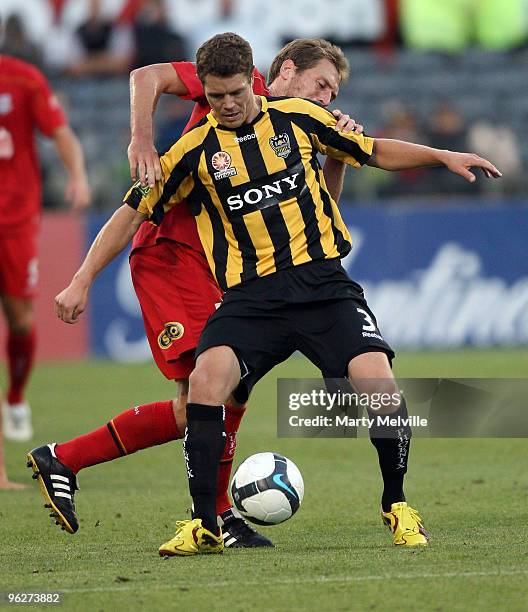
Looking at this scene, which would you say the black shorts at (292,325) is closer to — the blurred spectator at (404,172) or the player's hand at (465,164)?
the player's hand at (465,164)

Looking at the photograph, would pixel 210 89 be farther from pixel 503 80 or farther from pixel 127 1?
pixel 503 80

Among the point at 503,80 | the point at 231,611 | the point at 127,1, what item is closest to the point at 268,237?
the point at 231,611

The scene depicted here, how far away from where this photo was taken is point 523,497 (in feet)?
21.1

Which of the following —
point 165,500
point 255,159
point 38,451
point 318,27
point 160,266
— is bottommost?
point 165,500

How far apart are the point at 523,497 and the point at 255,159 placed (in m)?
2.26

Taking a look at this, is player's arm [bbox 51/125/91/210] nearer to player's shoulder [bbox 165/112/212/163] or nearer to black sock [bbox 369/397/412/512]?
player's shoulder [bbox 165/112/212/163]

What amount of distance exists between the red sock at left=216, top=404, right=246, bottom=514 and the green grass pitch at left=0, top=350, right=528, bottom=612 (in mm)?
261

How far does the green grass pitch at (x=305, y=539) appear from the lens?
4113 millimetres

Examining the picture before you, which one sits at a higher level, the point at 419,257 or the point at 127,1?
the point at 127,1

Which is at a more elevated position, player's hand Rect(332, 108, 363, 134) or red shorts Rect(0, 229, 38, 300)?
player's hand Rect(332, 108, 363, 134)

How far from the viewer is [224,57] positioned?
5004 millimetres

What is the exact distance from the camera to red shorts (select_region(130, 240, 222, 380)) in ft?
18.4

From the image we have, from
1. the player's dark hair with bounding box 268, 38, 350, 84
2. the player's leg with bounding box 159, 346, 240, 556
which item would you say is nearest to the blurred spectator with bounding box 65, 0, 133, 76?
the player's dark hair with bounding box 268, 38, 350, 84

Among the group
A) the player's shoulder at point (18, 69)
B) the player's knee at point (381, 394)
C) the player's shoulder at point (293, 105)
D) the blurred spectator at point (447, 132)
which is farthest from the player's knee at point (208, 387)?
the blurred spectator at point (447, 132)
